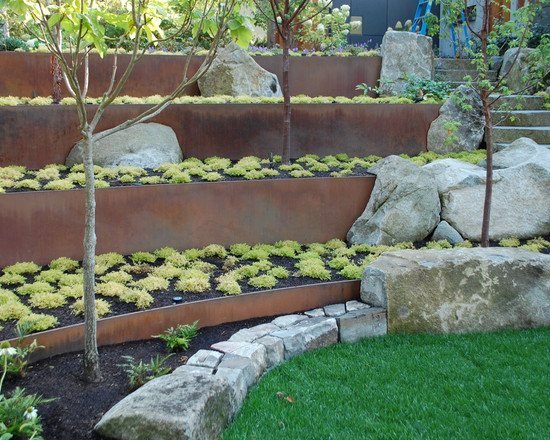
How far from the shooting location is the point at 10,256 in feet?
19.4

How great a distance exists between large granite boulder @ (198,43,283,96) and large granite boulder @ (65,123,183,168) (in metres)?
1.87

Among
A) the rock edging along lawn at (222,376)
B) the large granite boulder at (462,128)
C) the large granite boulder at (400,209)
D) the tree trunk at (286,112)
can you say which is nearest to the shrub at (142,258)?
the rock edging along lawn at (222,376)

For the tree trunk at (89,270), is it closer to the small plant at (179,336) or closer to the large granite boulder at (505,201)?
the small plant at (179,336)

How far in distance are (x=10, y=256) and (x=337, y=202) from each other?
138 inches

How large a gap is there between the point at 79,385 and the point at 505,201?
512 centimetres

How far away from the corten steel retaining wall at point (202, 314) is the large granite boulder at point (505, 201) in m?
2.03

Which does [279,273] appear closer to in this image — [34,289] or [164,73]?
[34,289]

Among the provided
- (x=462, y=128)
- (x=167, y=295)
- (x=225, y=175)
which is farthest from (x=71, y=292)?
(x=462, y=128)

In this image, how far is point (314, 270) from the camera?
5.96 meters

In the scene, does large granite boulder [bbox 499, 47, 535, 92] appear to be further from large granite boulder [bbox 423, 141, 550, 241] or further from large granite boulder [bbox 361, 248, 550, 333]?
large granite boulder [bbox 361, 248, 550, 333]

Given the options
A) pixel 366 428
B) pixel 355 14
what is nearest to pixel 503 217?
pixel 366 428

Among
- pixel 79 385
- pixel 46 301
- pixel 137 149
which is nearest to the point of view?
pixel 79 385

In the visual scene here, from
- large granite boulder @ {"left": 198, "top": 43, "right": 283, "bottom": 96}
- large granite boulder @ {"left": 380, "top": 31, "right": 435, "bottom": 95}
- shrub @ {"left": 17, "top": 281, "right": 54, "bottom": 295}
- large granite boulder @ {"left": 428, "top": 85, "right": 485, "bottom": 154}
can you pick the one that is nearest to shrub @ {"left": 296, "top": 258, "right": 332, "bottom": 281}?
shrub @ {"left": 17, "top": 281, "right": 54, "bottom": 295}

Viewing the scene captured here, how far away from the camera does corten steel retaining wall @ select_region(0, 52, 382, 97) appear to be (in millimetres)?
9070
